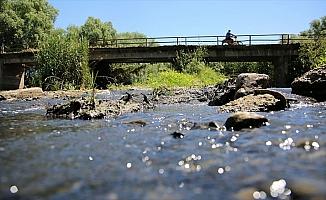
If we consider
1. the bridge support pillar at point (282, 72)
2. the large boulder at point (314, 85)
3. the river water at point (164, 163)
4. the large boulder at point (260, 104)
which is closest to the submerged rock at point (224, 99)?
the large boulder at point (260, 104)

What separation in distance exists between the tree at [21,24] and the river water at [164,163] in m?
57.5

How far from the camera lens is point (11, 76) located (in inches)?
1868

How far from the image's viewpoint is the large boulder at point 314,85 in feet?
50.5

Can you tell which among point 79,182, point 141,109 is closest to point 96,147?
point 79,182

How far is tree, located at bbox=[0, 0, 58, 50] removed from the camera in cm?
6112

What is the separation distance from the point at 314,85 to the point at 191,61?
2011cm

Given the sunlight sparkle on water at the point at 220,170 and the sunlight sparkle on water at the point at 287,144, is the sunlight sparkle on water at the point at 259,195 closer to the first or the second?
the sunlight sparkle on water at the point at 220,170

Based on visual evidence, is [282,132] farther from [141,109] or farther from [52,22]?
[52,22]

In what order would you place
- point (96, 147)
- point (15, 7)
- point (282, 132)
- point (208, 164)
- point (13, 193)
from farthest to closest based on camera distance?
point (15, 7) → point (282, 132) → point (96, 147) → point (208, 164) → point (13, 193)

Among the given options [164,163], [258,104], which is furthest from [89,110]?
[164,163]

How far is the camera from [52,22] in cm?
6919

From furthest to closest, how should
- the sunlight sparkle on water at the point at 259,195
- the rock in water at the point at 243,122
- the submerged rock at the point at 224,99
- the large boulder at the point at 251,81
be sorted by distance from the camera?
the large boulder at the point at 251,81 → the submerged rock at the point at 224,99 → the rock in water at the point at 243,122 → the sunlight sparkle on water at the point at 259,195

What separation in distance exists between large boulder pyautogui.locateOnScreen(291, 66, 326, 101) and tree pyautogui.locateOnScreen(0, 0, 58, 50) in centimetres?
5317

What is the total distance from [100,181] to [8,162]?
191 cm
